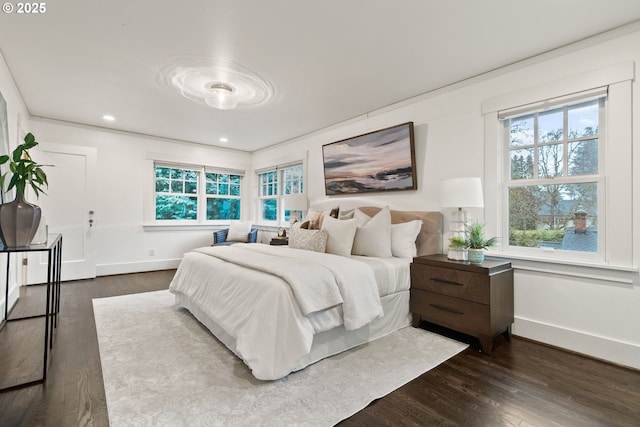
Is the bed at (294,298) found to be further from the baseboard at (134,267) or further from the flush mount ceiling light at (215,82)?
the baseboard at (134,267)

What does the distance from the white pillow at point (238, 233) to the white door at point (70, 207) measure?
2123mm

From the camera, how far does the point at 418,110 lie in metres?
3.51

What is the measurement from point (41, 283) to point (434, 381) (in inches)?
210

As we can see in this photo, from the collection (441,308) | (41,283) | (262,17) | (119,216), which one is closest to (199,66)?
(262,17)

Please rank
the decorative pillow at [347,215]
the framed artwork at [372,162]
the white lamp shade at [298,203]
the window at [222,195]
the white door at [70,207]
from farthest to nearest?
the window at [222,195], the white lamp shade at [298,203], the white door at [70,207], the decorative pillow at [347,215], the framed artwork at [372,162]

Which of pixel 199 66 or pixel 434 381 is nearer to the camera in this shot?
pixel 434 381

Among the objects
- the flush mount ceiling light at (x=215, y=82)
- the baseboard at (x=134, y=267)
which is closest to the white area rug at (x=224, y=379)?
the flush mount ceiling light at (x=215, y=82)

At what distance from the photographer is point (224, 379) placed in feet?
6.29

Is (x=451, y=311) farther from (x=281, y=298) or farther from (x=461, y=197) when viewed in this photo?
(x=281, y=298)

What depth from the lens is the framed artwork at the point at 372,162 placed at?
3584mm

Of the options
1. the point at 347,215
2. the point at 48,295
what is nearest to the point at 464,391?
the point at 347,215

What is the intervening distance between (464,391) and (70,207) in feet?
18.3

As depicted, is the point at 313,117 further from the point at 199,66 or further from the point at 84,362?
the point at 84,362

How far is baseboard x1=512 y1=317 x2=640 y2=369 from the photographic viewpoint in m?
2.14
